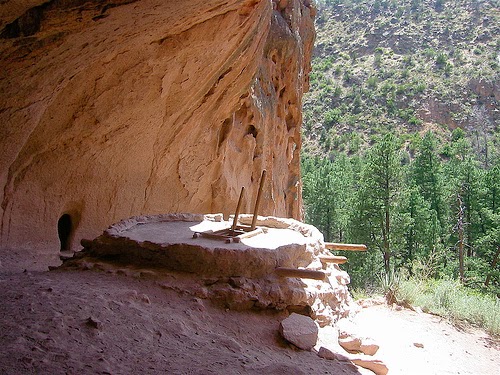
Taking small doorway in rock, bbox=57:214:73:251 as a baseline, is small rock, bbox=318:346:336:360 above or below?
below

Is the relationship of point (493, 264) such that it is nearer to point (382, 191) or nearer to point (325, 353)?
point (382, 191)

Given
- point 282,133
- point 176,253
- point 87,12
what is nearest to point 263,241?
point 176,253

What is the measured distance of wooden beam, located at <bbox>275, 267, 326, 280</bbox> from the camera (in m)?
4.17

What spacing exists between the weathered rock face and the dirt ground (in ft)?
6.22

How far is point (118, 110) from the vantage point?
22.9 ft

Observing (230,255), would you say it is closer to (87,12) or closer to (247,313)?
(247,313)

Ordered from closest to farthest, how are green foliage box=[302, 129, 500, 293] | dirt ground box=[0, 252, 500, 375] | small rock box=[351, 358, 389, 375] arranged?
dirt ground box=[0, 252, 500, 375] < small rock box=[351, 358, 389, 375] < green foliage box=[302, 129, 500, 293]

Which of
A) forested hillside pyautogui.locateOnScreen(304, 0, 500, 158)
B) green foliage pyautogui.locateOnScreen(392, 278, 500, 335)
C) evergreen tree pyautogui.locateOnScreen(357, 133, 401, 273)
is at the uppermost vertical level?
forested hillside pyautogui.locateOnScreen(304, 0, 500, 158)

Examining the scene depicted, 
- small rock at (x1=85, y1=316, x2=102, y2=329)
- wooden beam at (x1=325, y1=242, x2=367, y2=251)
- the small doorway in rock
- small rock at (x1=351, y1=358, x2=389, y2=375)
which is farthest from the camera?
the small doorway in rock

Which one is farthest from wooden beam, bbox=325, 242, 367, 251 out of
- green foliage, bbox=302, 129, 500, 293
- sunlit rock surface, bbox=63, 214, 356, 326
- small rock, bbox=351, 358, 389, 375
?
green foliage, bbox=302, 129, 500, 293

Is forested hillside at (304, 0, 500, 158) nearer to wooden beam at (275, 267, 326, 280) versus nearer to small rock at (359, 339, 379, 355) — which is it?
small rock at (359, 339, 379, 355)

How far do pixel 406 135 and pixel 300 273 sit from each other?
4340 centimetres

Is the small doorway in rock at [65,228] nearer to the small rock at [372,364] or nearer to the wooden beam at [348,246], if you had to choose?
the wooden beam at [348,246]

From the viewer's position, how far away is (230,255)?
4.19 m
